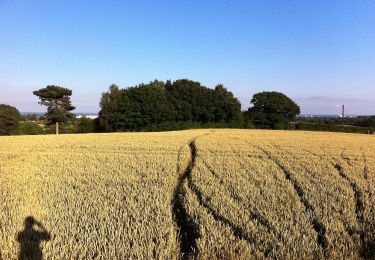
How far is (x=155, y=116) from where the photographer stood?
6969cm

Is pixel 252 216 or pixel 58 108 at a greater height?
pixel 58 108

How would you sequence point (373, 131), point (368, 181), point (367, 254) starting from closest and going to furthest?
1. point (367, 254)
2. point (368, 181)
3. point (373, 131)

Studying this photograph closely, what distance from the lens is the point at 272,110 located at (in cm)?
8988

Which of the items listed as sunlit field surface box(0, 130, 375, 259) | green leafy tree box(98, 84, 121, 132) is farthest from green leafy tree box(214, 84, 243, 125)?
sunlit field surface box(0, 130, 375, 259)

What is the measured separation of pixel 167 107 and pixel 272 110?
29.1 m

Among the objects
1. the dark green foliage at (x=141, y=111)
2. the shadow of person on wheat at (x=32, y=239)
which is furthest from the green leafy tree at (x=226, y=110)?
the shadow of person on wheat at (x=32, y=239)

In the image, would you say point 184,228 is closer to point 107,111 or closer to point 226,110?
point 107,111

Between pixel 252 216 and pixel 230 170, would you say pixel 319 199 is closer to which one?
pixel 252 216

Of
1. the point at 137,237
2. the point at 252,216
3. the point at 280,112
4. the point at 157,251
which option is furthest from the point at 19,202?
the point at 280,112

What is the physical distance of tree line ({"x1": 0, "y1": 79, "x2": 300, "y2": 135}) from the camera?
69.8 meters

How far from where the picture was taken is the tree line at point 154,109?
69812mm

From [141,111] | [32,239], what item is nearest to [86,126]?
[141,111]

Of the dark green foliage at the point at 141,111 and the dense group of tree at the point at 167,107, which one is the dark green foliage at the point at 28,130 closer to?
the dense group of tree at the point at 167,107

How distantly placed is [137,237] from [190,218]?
1404 millimetres
